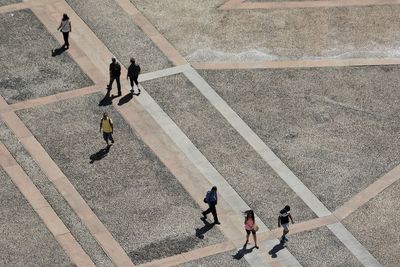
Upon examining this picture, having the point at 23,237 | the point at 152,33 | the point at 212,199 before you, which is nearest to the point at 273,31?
the point at 152,33

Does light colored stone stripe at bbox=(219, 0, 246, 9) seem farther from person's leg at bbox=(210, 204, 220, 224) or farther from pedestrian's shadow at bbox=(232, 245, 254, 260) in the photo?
pedestrian's shadow at bbox=(232, 245, 254, 260)

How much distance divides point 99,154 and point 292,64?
25.6 ft

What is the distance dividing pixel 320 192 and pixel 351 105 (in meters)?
4.25

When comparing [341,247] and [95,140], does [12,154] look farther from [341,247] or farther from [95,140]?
[341,247]

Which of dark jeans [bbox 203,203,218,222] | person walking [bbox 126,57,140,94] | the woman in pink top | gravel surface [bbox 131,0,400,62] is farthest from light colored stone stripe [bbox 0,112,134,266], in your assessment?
gravel surface [bbox 131,0,400,62]

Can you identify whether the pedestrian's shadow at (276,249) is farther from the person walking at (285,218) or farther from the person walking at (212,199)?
the person walking at (212,199)

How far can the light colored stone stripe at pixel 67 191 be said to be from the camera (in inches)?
1111

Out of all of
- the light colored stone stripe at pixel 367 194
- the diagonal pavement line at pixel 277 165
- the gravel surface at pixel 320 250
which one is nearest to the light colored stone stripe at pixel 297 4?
the diagonal pavement line at pixel 277 165

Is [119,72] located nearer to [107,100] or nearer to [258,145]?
[107,100]

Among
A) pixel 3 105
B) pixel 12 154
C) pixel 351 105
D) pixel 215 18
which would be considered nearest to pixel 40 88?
pixel 3 105

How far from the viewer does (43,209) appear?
95.8 ft

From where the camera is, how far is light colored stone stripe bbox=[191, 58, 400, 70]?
35.4m

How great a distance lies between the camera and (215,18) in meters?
37.7

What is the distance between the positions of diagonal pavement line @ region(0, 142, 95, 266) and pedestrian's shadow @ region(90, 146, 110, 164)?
1.97m
